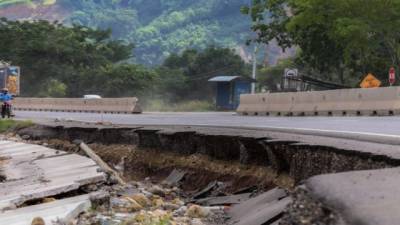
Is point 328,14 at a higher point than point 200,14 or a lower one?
lower

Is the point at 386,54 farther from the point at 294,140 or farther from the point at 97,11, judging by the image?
the point at 97,11

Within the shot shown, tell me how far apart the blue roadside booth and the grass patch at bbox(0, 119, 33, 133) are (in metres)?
22.6

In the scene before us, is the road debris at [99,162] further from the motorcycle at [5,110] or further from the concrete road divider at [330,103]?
the motorcycle at [5,110]

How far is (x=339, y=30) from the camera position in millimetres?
33031

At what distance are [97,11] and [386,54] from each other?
443 ft

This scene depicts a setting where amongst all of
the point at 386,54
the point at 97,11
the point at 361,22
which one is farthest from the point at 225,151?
the point at 97,11

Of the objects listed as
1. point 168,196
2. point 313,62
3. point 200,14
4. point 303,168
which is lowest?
point 168,196

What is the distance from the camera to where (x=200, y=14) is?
159625 mm

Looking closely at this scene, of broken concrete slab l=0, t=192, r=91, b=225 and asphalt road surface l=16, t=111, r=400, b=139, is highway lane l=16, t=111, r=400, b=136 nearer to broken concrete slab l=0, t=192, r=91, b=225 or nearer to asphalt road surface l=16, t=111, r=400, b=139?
asphalt road surface l=16, t=111, r=400, b=139

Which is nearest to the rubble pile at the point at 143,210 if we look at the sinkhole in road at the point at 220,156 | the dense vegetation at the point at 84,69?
the sinkhole in road at the point at 220,156

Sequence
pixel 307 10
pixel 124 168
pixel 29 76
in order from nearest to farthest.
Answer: pixel 124 168, pixel 307 10, pixel 29 76

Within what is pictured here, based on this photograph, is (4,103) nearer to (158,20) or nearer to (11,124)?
(11,124)

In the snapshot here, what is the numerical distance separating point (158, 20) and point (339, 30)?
12844 cm

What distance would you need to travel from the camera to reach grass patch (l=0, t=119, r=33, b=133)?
A: 2292 centimetres
